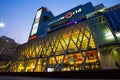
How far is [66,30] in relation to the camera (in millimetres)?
23594

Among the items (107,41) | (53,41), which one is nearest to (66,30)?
(53,41)

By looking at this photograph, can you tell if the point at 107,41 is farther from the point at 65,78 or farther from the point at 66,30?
the point at 65,78

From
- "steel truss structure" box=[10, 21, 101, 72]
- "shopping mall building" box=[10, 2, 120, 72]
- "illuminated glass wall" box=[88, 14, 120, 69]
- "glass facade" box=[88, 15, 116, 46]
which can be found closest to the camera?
"illuminated glass wall" box=[88, 14, 120, 69]

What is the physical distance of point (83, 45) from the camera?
846 inches

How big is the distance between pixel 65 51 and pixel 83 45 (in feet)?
13.8

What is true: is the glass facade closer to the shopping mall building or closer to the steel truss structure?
the shopping mall building

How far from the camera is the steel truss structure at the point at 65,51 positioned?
1811cm

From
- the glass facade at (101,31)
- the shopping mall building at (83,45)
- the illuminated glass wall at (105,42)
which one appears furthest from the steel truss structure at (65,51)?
the illuminated glass wall at (105,42)

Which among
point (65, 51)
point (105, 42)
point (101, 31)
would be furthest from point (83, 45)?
point (105, 42)

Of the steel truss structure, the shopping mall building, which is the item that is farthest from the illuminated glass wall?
the steel truss structure

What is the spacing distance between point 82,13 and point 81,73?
2458cm

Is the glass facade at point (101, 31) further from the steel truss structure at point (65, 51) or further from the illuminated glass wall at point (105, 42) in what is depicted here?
the steel truss structure at point (65, 51)

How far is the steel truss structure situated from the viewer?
1811cm

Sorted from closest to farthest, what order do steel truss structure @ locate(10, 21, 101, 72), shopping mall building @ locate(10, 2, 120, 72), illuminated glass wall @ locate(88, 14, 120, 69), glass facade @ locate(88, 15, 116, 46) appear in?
illuminated glass wall @ locate(88, 14, 120, 69), shopping mall building @ locate(10, 2, 120, 72), glass facade @ locate(88, 15, 116, 46), steel truss structure @ locate(10, 21, 101, 72)
